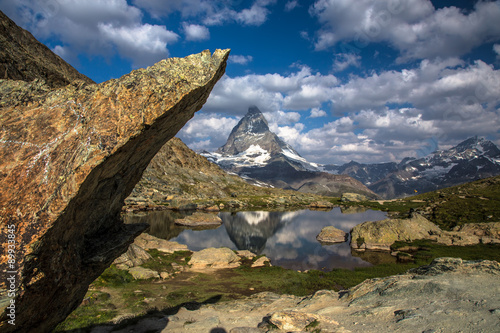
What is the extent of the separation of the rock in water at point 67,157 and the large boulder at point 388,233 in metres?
53.6

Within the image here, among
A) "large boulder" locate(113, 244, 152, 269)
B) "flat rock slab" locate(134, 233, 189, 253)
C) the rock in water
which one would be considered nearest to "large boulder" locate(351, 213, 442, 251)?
"flat rock slab" locate(134, 233, 189, 253)

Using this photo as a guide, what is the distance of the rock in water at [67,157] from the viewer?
324 inches

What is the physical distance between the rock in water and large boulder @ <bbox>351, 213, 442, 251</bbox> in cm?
5359

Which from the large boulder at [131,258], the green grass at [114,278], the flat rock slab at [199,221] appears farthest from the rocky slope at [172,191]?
the green grass at [114,278]

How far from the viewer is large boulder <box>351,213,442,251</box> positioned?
54969 mm

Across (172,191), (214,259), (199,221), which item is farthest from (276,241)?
(172,191)

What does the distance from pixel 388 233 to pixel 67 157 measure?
60640 millimetres

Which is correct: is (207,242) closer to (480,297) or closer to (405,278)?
(405,278)

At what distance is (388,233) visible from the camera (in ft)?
185

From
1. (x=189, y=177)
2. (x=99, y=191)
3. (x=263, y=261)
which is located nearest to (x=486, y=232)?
(x=263, y=261)

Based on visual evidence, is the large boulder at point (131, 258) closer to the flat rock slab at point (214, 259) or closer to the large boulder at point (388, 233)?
the flat rock slab at point (214, 259)

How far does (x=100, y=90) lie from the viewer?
994 cm

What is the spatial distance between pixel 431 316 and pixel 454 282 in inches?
188

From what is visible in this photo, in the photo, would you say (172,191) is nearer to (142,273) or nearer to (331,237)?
(331,237)
